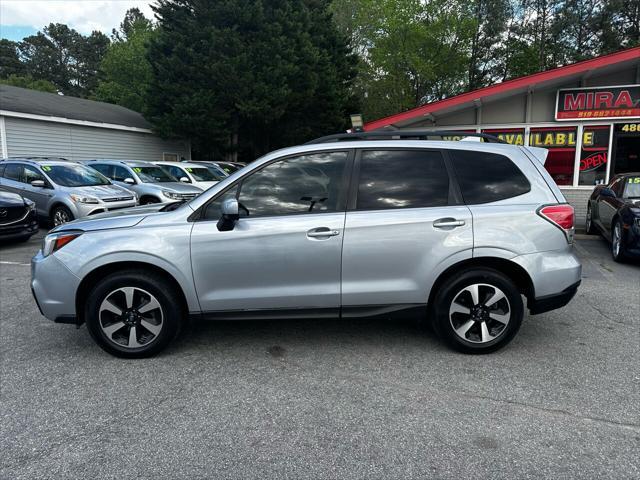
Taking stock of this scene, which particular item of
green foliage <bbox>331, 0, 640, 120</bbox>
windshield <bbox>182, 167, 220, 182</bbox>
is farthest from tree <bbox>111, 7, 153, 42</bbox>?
windshield <bbox>182, 167, 220, 182</bbox>

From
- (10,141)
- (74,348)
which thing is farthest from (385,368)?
(10,141)

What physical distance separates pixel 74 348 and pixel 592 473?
12.9 ft

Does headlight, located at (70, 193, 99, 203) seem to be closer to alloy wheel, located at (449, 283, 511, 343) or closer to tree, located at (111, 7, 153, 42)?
alloy wheel, located at (449, 283, 511, 343)

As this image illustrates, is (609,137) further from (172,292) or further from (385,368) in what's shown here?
(172,292)

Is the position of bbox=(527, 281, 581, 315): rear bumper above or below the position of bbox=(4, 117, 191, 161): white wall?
below

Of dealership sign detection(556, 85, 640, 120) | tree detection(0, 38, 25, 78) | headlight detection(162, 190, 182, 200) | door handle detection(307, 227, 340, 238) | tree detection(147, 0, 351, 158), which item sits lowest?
door handle detection(307, 227, 340, 238)

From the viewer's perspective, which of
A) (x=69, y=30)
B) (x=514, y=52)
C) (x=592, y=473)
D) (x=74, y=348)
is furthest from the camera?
(x=69, y=30)

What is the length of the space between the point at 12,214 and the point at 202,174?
594 centimetres

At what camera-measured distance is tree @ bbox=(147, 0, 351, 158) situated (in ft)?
63.0

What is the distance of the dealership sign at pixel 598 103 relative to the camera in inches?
487

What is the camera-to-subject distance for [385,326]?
14.8ft

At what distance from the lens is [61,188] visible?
398 inches

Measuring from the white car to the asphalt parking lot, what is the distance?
29.5ft

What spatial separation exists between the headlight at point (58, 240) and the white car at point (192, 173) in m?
9.14
